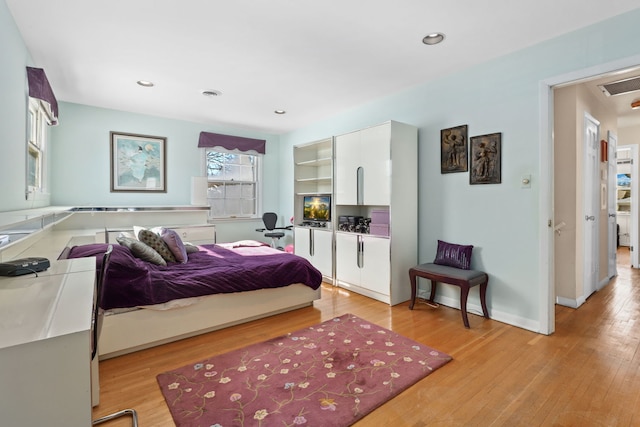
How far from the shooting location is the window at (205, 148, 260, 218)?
569 cm

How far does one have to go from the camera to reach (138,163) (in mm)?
4875

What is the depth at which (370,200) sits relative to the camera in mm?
3828

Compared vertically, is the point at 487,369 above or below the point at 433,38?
below

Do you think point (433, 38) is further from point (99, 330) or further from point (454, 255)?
point (99, 330)

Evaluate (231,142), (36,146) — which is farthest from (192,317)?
(231,142)

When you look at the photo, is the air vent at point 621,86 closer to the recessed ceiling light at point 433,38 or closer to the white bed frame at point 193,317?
the recessed ceiling light at point 433,38

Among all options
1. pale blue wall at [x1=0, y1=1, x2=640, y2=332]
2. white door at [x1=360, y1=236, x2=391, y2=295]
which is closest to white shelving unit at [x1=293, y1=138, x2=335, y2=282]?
white door at [x1=360, y1=236, x2=391, y2=295]

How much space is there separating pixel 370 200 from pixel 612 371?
8.24 ft

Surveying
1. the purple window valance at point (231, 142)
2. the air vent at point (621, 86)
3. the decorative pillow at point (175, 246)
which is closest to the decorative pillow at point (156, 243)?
the decorative pillow at point (175, 246)

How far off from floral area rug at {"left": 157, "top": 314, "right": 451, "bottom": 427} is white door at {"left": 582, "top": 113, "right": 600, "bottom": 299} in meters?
2.64

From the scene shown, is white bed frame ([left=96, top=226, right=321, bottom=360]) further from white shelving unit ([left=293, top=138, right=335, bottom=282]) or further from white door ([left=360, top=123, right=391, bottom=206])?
white door ([left=360, top=123, right=391, bottom=206])

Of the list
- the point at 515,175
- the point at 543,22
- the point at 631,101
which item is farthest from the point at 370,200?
the point at 631,101

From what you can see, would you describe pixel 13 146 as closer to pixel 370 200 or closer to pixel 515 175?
pixel 370 200

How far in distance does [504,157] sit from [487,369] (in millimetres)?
1947
